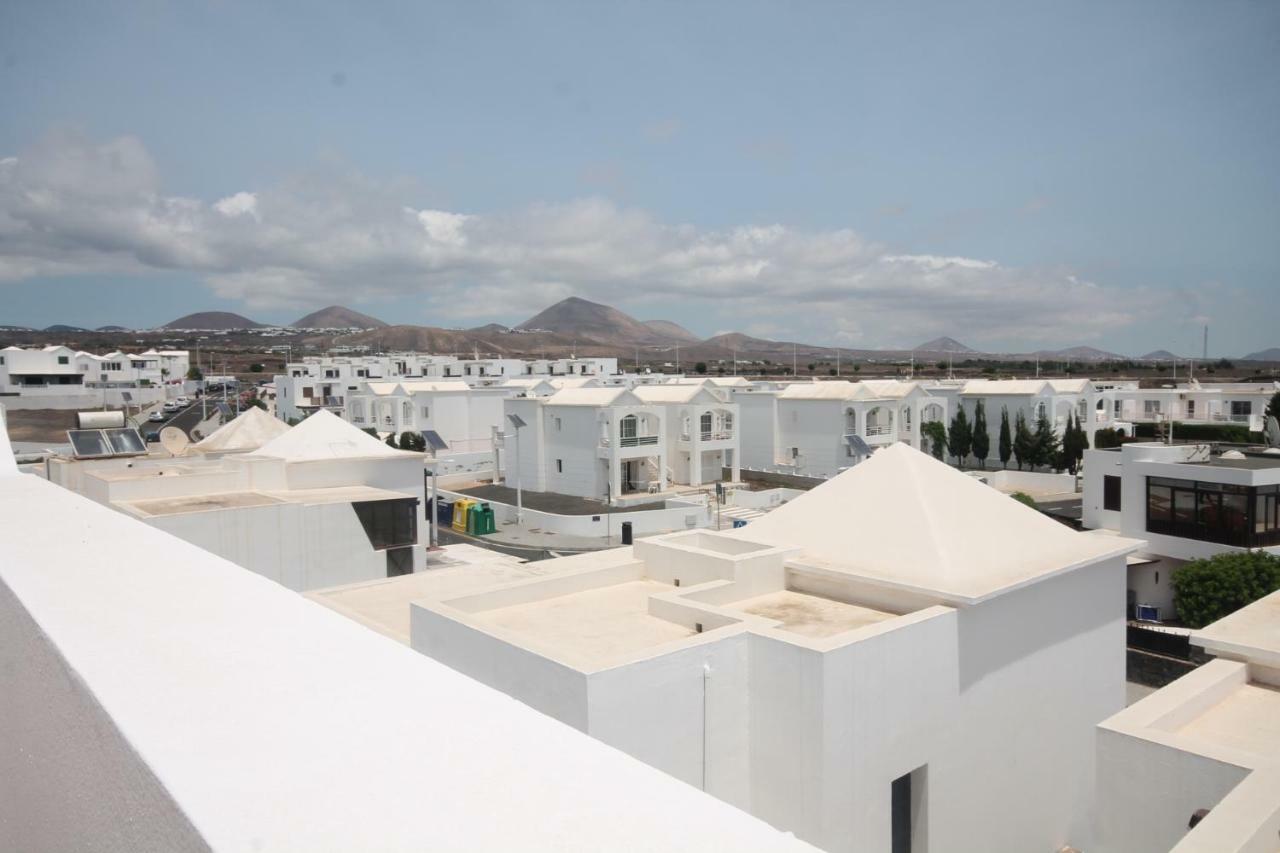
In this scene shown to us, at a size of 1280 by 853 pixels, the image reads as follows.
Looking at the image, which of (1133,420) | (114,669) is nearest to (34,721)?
(114,669)

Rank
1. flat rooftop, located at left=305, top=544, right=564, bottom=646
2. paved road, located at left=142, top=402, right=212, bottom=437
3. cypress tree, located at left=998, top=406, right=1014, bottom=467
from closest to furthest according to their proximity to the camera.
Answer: flat rooftop, located at left=305, top=544, right=564, bottom=646 → cypress tree, located at left=998, top=406, right=1014, bottom=467 → paved road, located at left=142, top=402, right=212, bottom=437

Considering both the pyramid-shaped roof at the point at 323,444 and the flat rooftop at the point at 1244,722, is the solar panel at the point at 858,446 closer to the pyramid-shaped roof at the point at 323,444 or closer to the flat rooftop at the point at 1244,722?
the pyramid-shaped roof at the point at 323,444

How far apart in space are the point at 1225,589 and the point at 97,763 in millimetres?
24640

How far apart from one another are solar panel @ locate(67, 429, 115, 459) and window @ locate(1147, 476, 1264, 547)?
A: 2915cm

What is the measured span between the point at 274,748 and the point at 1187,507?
28.4 m

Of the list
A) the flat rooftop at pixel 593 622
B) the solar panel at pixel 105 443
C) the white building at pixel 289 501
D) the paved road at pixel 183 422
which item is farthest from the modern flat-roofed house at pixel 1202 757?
the paved road at pixel 183 422

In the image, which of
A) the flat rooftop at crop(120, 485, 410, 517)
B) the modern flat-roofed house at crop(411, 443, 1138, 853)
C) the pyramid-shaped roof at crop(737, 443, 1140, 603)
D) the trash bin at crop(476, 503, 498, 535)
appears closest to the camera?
the modern flat-roofed house at crop(411, 443, 1138, 853)

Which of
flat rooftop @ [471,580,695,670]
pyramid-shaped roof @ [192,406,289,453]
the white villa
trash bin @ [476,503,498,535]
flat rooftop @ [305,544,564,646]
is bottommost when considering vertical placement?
trash bin @ [476,503,498,535]

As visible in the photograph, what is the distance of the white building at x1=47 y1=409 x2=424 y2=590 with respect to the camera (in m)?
18.5

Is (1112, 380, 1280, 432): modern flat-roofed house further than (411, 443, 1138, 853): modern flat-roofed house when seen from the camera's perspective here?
Yes

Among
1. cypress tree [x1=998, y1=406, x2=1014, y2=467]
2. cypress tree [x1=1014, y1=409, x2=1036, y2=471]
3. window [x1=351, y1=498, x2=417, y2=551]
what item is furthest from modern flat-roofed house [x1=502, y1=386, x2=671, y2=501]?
cypress tree [x1=998, y1=406, x2=1014, y2=467]

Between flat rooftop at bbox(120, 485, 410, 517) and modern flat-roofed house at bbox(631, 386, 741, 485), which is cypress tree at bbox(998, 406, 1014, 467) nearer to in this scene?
modern flat-roofed house at bbox(631, 386, 741, 485)

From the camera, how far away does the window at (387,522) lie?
20.4 metres

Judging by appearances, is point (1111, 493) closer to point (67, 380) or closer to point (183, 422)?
point (183, 422)
